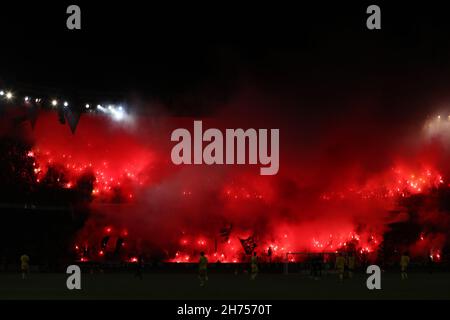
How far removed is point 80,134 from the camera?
205ft

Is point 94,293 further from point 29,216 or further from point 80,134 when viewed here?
point 80,134

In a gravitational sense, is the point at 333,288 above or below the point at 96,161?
below

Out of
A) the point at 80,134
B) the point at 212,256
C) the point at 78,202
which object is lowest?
the point at 212,256

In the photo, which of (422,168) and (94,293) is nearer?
(94,293)

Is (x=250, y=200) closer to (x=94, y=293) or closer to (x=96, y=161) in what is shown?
(x=96, y=161)

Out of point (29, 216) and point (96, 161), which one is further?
point (96, 161)

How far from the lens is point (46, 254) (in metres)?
56.3

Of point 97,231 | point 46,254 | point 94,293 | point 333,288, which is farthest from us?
point 97,231

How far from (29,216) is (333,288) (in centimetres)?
A: 3308

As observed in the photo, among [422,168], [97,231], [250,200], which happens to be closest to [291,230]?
[250,200]

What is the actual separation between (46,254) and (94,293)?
29.3 m
